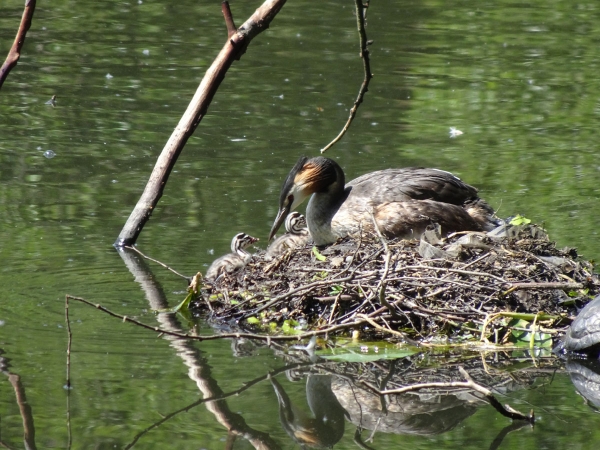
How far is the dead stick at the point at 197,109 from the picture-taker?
7.88m

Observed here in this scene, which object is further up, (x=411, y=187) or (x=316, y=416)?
(x=316, y=416)

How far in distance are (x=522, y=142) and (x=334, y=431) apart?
7.45 metres

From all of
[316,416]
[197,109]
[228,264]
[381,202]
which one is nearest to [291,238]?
[381,202]

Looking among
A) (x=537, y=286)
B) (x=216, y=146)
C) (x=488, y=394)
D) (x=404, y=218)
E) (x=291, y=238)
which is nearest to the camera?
(x=488, y=394)

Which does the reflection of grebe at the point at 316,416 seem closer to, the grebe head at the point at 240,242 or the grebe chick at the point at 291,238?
the grebe chick at the point at 291,238

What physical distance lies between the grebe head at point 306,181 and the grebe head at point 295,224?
0.28 m

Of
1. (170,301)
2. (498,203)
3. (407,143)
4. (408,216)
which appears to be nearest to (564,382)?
(408,216)

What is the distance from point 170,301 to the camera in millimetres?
8008

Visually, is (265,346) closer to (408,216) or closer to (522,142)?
(408,216)

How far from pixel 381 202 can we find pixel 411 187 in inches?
11.4

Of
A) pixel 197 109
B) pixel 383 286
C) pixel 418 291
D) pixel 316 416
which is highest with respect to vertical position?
pixel 197 109

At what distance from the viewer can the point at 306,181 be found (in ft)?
28.5

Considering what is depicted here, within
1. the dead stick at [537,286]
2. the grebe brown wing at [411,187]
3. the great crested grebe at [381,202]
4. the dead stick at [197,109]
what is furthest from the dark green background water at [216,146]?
the grebe brown wing at [411,187]

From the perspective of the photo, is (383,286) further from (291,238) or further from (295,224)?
(295,224)
